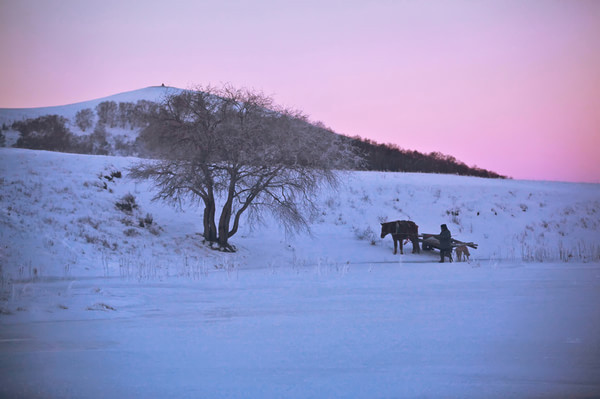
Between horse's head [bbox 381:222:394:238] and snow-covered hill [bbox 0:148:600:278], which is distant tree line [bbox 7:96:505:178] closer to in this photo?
snow-covered hill [bbox 0:148:600:278]

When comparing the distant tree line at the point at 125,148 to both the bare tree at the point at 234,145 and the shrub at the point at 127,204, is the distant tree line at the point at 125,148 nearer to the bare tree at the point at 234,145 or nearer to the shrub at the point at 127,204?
the shrub at the point at 127,204

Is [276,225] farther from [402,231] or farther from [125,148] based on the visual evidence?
[125,148]

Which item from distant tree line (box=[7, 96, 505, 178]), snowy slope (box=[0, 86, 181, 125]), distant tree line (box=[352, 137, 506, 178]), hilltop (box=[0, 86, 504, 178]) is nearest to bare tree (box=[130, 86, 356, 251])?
hilltop (box=[0, 86, 504, 178])

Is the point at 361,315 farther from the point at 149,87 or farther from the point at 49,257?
the point at 149,87

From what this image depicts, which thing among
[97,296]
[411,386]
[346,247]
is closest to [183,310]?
[97,296]

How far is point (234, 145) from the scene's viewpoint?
20359 mm

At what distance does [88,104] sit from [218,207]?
324 feet

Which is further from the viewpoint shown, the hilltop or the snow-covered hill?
the hilltop

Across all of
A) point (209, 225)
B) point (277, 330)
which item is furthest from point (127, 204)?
point (277, 330)

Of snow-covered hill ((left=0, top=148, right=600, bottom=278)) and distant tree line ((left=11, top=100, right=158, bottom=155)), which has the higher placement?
distant tree line ((left=11, top=100, right=158, bottom=155))

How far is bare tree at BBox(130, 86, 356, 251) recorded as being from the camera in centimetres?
2052

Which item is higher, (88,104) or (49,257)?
(88,104)

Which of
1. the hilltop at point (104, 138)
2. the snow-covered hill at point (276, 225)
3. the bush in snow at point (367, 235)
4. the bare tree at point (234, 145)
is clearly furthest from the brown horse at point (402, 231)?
the hilltop at point (104, 138)

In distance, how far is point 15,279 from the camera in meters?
12.4
